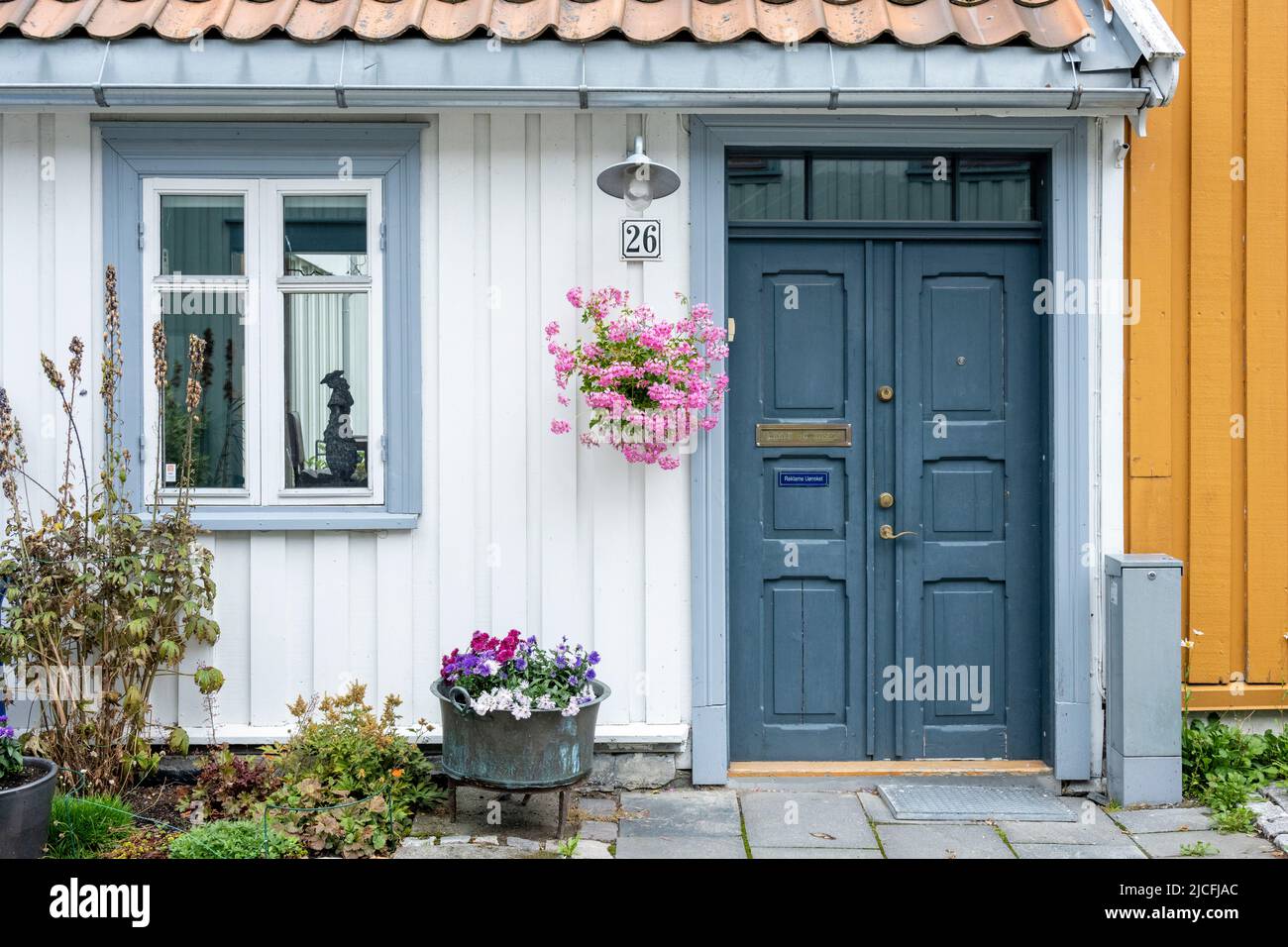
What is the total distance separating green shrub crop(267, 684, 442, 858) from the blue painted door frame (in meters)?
1.30

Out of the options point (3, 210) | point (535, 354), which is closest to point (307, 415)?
point (535, 354)

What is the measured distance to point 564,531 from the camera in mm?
5238

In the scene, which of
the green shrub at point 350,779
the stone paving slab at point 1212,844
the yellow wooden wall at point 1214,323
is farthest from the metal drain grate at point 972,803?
the green shrub at point 350,779

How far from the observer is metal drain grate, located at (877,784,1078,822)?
4.91 meters

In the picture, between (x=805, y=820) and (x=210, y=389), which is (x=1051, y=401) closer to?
(x=805, y=820)

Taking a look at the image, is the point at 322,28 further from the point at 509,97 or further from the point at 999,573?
the point at 999,573

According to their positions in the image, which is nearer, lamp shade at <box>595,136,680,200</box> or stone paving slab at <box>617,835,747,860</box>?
stone paving slab at <box>617,835,747,860</box>

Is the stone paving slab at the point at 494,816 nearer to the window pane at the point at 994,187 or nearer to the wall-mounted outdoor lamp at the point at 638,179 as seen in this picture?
the wall-mounted outdoor lamp at the point at 638,179

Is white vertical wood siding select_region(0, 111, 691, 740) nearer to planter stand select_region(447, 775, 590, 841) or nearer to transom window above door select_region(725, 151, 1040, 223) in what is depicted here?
transom window above door select_region(725, 151, 1040, 223)

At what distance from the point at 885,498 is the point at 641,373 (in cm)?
138

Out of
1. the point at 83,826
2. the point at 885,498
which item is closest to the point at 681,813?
the point at 885,498

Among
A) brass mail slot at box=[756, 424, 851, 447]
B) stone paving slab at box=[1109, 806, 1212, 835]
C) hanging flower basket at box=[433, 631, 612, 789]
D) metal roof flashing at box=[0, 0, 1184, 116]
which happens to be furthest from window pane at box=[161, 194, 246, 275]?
stone paving slab at box=[1109, 806, 1212, 835]

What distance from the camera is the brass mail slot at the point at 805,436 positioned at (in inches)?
213

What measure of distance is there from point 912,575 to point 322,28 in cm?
356
